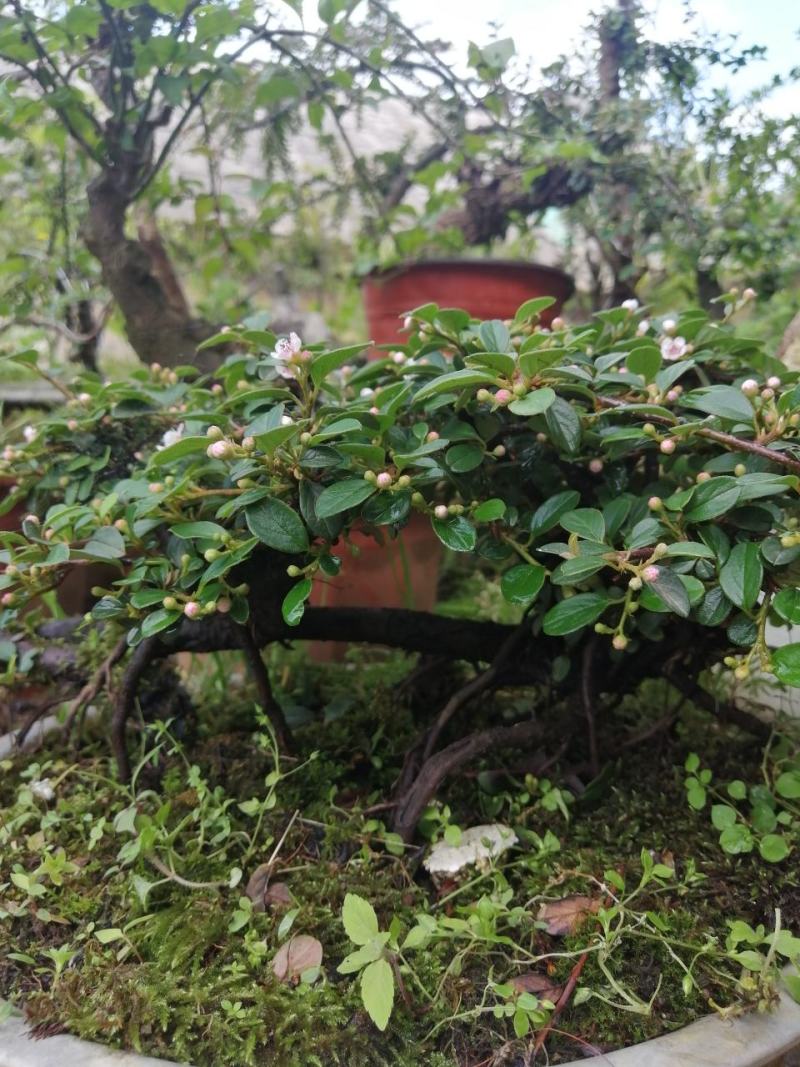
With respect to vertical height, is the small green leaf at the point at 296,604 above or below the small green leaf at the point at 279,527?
below

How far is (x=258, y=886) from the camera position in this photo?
0.79 metres

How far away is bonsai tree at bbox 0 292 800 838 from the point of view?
678 millimetres

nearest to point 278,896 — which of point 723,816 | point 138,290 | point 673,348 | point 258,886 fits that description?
point 258,886

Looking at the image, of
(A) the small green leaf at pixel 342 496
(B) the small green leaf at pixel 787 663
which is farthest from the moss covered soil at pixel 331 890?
(A) the small green leaf at pixel 342 496

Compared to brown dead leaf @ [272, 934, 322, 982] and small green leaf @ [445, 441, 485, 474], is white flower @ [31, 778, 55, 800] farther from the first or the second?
small green leaf @ [445, 441, 485, 474]

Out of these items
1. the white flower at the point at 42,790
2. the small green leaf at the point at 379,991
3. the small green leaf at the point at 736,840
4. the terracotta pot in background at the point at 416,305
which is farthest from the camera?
the terracotta pot in background at the point at 416,305

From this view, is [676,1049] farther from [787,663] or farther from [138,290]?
[138,290]

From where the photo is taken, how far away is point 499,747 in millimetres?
949

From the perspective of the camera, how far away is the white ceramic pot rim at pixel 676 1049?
0.58m

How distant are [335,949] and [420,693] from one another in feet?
1.60

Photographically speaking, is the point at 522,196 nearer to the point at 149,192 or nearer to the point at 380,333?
the point at 380,333

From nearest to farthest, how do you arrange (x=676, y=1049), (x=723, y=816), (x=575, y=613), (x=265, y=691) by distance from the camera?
1. (x=676, y=1049)
2. (x=575, y=613)
3. (x=723, y=816)
4. (x=265, y=691)

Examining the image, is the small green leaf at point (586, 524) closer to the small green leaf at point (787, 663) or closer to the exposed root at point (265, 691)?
the small green leaf at point (787, 663)

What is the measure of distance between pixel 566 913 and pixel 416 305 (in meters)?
1.32
